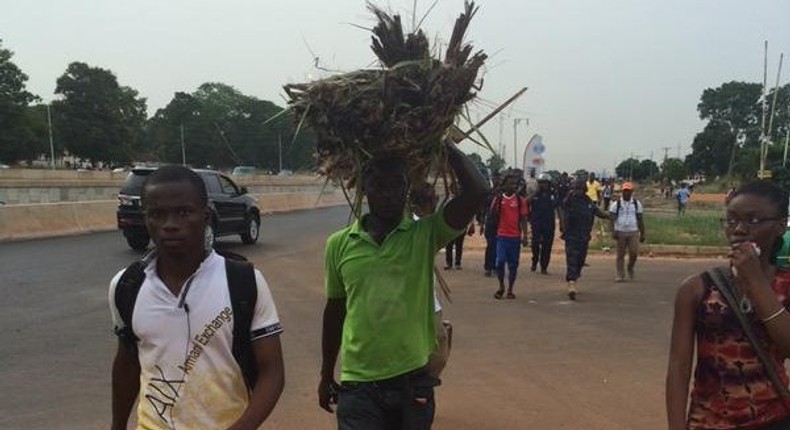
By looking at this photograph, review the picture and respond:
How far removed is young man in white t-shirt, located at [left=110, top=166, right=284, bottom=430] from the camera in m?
2.23

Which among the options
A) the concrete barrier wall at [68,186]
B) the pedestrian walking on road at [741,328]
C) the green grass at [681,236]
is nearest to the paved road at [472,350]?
the pedestrian walking on road at [741,328]

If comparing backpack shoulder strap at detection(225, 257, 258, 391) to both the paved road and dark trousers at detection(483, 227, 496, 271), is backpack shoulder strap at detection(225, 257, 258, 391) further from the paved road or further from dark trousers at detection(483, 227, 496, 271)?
dark trousers at detection(483, 227, 496, 271)

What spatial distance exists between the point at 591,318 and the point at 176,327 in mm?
7432

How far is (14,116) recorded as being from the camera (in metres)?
72.7

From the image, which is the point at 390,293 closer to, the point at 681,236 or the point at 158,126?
the point at 681,236

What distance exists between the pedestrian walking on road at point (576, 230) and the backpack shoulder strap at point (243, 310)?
8.62m

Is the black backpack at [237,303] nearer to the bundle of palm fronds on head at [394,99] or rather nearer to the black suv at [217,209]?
the bundle of palm fronds on head at [394,99]

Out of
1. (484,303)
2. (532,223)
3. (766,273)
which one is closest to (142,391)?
(766,273)

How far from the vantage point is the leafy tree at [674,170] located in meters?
97.1

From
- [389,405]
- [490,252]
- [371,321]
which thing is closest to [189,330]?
[371,321]

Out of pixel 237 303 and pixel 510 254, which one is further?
pixel 510 254

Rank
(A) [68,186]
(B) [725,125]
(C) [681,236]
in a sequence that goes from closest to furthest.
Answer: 1. (C) [681,236]
2. (A) [68,186]
3. (B) [725,125]

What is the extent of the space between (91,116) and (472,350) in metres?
88.9

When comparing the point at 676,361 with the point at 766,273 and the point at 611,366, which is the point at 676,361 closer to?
the point at 766,273
